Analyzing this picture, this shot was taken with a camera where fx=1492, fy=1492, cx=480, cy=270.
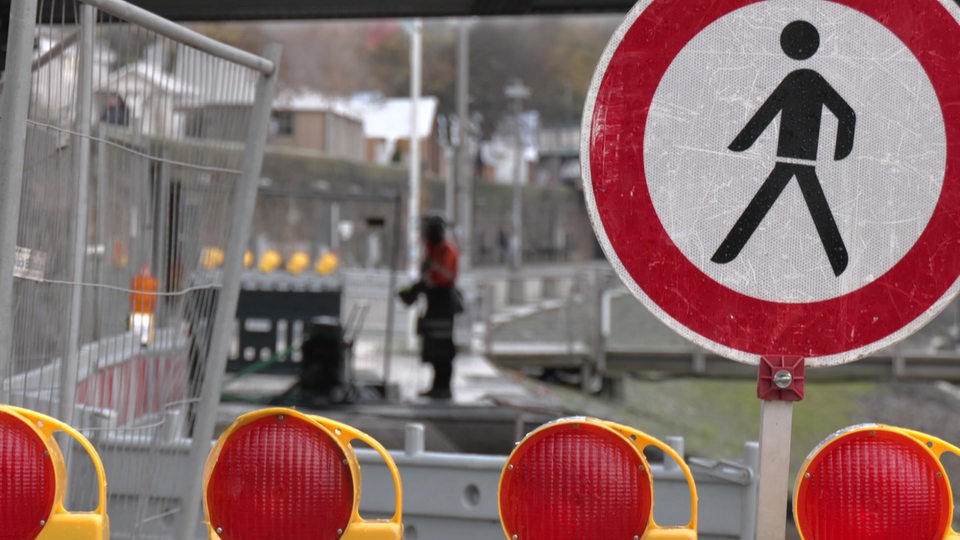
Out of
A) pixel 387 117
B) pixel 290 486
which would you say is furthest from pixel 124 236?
pixel 387 117

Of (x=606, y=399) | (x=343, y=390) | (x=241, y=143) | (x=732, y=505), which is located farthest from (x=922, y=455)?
(x=606, y=399)

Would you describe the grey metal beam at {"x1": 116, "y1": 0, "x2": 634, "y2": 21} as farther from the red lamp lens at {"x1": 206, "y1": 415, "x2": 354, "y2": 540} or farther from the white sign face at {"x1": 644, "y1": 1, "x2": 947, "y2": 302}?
the red lamp lens at {"x1": 206, "y1": 415, "x2": 354, "y2": 540}

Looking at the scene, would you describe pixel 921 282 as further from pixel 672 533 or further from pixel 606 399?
pixel 606 399

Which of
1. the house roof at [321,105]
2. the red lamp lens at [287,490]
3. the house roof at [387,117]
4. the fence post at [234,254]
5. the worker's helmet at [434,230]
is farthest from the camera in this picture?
the house roof at [387,117]

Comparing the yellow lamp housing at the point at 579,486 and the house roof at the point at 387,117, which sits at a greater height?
the house roof at the point at 387,117

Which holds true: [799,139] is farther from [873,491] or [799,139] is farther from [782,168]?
[873,491]

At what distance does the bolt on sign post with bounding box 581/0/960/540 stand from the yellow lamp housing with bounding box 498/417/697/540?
0.88 ft

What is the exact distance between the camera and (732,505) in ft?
17.9

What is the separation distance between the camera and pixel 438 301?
53.5ft

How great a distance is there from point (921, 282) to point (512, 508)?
97cm

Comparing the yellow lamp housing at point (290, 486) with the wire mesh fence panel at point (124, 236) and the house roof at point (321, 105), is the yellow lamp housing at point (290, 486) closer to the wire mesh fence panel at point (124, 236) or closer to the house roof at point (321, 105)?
the wire mesh fence panel at point (124, 236)

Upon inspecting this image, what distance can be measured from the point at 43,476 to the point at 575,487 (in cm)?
111

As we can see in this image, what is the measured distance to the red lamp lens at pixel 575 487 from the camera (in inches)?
122

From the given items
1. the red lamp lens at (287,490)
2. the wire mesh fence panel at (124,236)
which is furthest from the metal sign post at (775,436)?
the wire mesh fence panel at (124,236)
